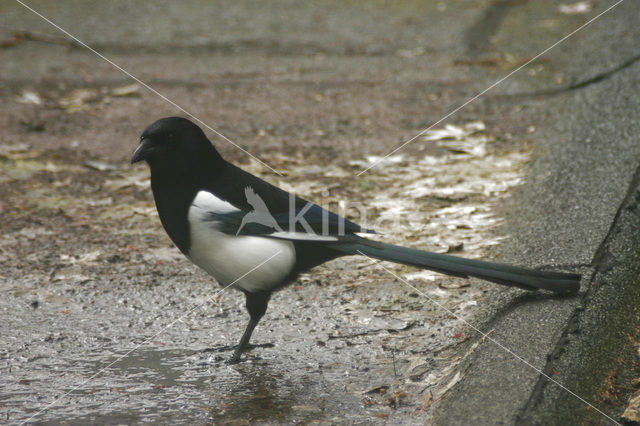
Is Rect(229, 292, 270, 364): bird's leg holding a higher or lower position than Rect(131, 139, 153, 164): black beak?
lower

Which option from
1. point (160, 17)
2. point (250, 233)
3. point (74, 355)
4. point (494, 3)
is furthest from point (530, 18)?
point (74, 355)

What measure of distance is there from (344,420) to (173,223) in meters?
0.88

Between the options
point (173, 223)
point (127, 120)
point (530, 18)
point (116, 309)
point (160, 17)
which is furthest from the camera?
point (160, 17)

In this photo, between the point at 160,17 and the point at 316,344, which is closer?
the point at 316,344

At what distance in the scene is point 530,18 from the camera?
258 inches

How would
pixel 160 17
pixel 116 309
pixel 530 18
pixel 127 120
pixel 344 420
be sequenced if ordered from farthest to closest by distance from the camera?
1. pixel 160 17
2. pixel 530 18
3. pixel 127 120
4. pixel 116 309
5. pixel 344 420

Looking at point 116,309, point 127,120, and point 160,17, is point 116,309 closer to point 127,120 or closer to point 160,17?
point 127,120

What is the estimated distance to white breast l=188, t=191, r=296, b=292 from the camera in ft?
8.45

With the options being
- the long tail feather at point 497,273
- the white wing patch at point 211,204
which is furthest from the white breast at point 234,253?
the long tail feather at point 497,273

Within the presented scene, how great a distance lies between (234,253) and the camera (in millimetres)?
2613

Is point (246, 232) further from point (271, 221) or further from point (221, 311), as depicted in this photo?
point (221, 311)

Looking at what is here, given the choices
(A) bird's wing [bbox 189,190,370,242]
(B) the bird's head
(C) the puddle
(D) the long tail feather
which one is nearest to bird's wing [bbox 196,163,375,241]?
(A) bird's wing [bbox 189,190,370,242]

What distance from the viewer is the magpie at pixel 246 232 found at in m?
2.55

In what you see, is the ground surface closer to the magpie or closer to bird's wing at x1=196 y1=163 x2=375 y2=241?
the magpie
